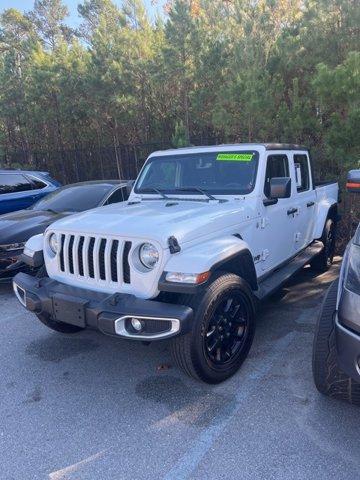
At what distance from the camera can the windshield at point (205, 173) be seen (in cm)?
429

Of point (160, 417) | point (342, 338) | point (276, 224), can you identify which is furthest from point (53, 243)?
point (342, 338)

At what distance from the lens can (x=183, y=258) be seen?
3.08m

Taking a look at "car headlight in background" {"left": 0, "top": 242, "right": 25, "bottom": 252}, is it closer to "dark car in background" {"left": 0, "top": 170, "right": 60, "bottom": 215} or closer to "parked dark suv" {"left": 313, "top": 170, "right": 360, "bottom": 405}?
"dark car in background" {"left": 0, "top": 170, "right": 60, "bottom": 215}

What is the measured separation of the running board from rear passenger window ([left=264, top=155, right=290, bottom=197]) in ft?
2.83

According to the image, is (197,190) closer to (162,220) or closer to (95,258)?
(162,220)

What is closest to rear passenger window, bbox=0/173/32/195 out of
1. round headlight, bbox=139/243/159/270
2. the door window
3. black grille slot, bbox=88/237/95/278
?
the door window

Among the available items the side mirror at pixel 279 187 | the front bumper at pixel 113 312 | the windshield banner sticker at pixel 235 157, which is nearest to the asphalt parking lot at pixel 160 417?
the front bumper at pixel 113 312

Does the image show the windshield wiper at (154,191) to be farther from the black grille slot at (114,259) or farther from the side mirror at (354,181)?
the side mirror at (354,181)

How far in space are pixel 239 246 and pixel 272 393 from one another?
118cm

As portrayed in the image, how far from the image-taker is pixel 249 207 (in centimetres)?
402

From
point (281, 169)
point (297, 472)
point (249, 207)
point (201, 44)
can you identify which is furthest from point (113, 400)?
point (201, 44)

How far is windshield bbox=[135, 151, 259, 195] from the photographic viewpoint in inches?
169

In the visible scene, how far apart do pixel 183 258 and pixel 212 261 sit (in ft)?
0.72

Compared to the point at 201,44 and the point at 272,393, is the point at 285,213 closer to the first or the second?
the point at 272,393
